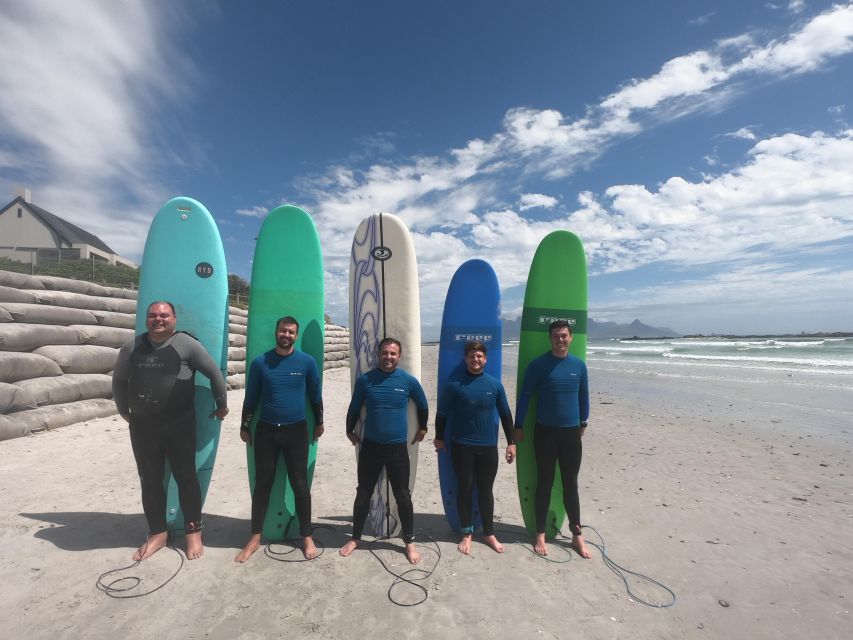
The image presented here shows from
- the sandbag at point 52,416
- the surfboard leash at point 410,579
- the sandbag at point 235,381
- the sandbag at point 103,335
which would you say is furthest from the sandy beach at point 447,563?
the sandbag at point 235,381

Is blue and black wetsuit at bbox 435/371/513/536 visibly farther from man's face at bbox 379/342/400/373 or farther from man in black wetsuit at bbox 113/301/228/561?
man in black wetsuit at bbox 113/301/228/561

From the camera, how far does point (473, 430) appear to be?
3.00 m

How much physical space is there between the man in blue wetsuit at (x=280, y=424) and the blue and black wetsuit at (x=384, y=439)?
0.36 meters

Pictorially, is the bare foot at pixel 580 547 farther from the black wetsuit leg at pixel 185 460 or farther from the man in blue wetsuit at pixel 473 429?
the black wetsuit leg at pixel 185 460

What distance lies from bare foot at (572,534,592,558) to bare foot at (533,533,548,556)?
0.21 metres

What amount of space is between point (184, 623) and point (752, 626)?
3068mm

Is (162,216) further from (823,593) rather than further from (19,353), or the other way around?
(823,593)

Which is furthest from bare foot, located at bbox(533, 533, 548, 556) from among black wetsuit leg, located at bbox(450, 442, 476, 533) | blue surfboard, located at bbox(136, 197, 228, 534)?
blue surfboard, located at bbox(136, 197, 228, 534)

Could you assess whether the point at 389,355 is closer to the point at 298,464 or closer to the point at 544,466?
the point at 298,464

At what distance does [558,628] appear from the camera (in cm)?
224

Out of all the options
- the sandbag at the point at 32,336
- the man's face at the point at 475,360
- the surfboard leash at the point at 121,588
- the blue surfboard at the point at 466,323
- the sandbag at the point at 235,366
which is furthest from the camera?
the sandbag at the point at 235,366

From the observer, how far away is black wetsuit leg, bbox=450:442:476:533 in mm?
3021

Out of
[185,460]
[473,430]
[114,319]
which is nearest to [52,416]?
[114,319]

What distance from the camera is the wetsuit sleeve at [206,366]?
2865 millimetres
